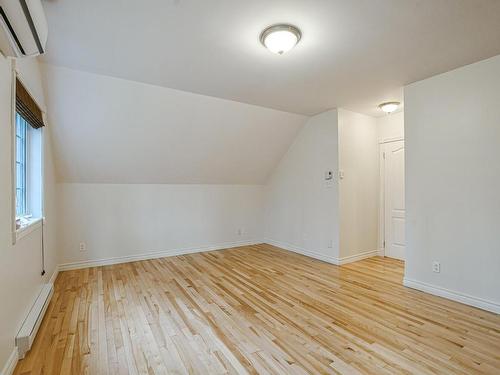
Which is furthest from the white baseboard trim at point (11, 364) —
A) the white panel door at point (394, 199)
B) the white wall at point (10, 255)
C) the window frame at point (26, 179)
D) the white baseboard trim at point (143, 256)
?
the white panel door at point (394, 199)

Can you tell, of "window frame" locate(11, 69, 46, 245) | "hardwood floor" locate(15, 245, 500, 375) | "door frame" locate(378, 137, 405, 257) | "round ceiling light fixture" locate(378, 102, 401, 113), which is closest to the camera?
"hardwood floor" locate(15, 245, 500, 375)

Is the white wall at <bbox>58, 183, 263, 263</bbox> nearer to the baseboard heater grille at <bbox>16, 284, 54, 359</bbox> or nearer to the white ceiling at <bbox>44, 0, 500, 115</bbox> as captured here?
the baseboard heater grille at <bbox>16, 284, 54, 359</bbox>

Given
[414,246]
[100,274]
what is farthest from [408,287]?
[100,274]

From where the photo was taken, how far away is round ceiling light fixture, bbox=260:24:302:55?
2080 mm

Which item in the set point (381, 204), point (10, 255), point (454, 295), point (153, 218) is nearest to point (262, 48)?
point (10, 255)

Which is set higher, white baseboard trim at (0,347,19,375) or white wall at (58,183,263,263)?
white wall at (58,183,263,263)

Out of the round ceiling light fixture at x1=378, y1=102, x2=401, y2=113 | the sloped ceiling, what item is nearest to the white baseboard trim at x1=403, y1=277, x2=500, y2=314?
the round ceiling light fixture at x1=378, y1=102, x2=401, y2=113

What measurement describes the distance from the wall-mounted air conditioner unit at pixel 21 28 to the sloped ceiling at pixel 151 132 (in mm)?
1344

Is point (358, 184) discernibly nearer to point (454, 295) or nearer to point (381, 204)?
point (381, 204)

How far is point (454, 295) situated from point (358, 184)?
2.02 metres

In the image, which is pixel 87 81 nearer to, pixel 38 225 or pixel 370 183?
pixel 38 225

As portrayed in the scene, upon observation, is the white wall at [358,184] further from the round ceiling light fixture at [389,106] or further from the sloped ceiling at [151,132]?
the sloped ceiling at [151,132]

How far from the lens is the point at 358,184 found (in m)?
4.41

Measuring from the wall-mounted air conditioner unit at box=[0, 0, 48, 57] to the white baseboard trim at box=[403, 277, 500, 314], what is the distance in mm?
4121
